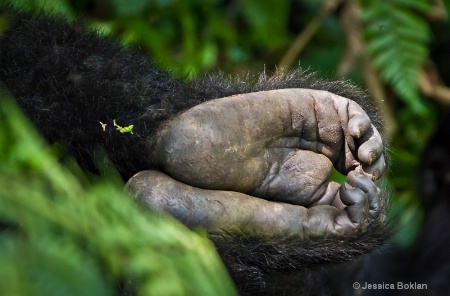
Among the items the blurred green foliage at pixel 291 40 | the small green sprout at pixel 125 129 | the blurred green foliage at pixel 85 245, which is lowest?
the blurred green foliage at pixel 291 40

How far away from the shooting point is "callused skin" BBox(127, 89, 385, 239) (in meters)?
1.21

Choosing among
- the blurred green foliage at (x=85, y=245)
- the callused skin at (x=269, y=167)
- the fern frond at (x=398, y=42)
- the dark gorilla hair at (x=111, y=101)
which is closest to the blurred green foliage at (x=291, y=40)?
the fern frond at (x=398, y=42)

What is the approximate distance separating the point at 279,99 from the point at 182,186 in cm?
21

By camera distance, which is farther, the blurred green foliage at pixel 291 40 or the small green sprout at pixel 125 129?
the blurred green foliage at pixel 291 40

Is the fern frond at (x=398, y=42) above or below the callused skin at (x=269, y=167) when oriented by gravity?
below

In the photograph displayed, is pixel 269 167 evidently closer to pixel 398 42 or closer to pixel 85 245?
pixel 85 245

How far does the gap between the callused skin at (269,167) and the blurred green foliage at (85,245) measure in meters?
0.35

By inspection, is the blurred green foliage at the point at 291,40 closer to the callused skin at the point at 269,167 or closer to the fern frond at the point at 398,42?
the fern frond at the point at 398,42

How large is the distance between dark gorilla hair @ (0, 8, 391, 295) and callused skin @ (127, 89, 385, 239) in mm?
42

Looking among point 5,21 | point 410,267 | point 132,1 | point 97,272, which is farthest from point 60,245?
point 132,1

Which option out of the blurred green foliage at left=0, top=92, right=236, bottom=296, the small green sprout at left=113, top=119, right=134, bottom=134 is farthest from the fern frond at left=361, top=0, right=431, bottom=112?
the blurred green foliage at left=0, top=92, right=236, bottom=296

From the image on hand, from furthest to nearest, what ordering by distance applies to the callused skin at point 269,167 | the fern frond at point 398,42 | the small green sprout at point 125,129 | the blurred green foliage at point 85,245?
the fern frond at point 398,42 < the small green sprout at point 125,129 < the callused skin at point 269,167 < the blurred green foliage at point 85,245

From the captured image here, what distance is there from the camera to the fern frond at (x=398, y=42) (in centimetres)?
255

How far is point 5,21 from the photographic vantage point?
4.69 ft
